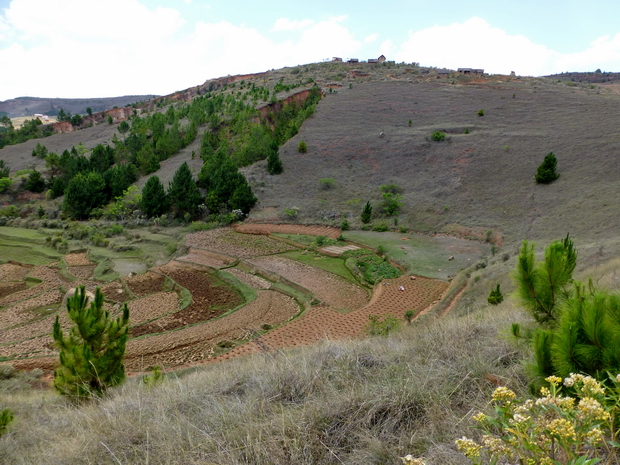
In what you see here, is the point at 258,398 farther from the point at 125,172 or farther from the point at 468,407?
the point at 125,172

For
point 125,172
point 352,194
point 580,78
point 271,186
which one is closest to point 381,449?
point 352,194

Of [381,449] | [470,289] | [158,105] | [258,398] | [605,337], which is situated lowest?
[470,289]

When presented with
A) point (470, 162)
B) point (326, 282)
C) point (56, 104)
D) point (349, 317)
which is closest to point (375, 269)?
point (326, 282)

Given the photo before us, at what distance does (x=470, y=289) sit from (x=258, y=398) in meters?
10.6

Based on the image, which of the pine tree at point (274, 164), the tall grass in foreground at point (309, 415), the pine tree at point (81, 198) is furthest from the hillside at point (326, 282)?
the pine tree at point (81, 198)

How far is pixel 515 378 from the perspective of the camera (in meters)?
3.36

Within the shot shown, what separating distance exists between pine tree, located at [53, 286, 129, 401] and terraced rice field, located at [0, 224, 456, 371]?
3.03 meters

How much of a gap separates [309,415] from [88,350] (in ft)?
15.4

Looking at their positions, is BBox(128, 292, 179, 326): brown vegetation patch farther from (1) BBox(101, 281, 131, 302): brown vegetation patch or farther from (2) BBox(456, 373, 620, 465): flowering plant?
(2) BBox(456, 373, 620, 465): flowering plant

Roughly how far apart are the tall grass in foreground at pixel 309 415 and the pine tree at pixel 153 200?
2248 centimetres

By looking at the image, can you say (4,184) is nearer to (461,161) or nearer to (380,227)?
(380,227)

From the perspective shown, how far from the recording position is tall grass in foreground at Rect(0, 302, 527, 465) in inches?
102

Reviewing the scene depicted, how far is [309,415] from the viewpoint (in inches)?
115

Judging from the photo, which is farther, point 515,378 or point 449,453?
point 515,378
